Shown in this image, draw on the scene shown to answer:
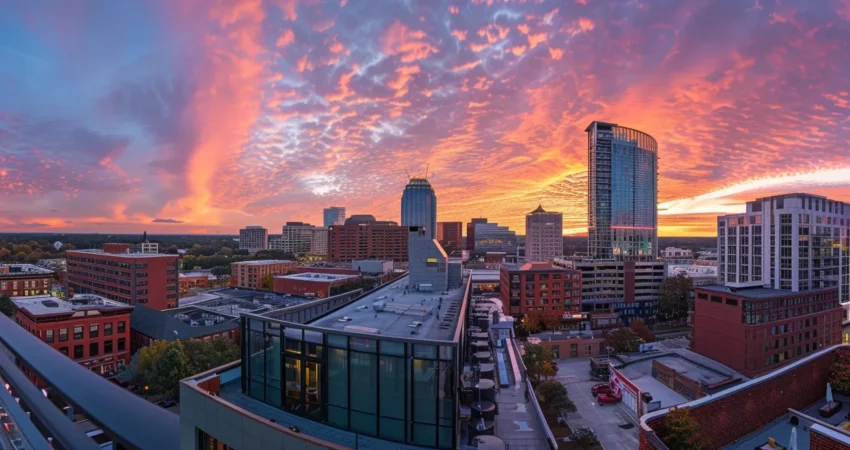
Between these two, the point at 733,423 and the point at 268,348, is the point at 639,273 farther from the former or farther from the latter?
the point at 268,348

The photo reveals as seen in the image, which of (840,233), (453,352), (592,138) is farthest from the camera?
(592,138)

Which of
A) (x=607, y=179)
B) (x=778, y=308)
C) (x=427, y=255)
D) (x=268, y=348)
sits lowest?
(x=778, y=308)

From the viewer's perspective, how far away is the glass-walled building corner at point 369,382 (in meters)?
10.8

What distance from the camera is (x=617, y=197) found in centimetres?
10775

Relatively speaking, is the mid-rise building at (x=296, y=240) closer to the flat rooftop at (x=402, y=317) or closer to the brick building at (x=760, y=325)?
the brick building at (x=760, y=325)

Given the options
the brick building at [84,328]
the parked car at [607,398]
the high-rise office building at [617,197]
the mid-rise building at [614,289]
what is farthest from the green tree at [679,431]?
the high-rise office building at [617,197]

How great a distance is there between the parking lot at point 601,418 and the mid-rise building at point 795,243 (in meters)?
29.9

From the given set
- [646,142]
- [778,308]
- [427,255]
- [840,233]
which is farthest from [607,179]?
[427,255]

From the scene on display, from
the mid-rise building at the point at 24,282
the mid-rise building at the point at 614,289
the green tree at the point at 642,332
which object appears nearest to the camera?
the green tree at the point at 642,332

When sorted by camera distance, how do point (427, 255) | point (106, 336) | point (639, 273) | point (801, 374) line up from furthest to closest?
point (639, 273)
point (106, 336)
point (427, 255)
point (801, 374)

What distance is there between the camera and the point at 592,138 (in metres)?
109

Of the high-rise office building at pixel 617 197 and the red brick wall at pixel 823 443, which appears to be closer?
the red brick wall at pixel 823 443

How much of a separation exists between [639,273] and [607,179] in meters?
44.8

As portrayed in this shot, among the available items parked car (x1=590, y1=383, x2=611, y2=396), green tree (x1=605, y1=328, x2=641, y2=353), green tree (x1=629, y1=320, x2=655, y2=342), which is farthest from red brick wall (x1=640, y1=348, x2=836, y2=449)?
green tree (x1=629, y1=320, x2=655, y2=342)
